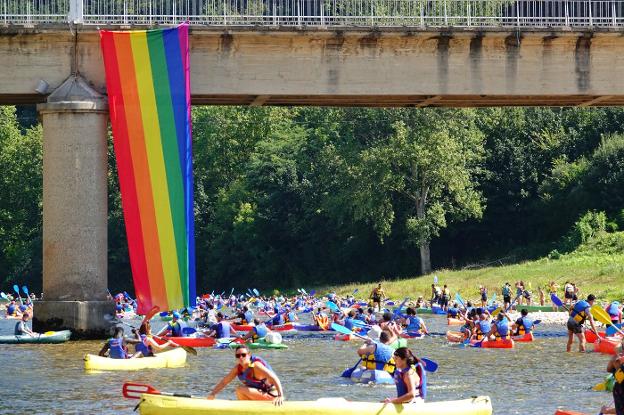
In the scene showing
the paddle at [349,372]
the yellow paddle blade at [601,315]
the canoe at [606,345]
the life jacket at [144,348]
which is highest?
the yellow paddle blade at [601,315]

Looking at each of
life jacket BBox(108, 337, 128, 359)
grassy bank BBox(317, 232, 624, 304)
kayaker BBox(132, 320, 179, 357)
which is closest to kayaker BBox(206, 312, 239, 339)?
→ kayaker BBox(132, 320, 179, 357)

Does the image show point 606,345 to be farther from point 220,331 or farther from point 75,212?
point 75,212

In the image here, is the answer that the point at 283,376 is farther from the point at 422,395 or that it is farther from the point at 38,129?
the point at 38,129

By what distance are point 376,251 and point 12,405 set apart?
175ft

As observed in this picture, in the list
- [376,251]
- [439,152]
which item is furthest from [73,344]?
[376,251]

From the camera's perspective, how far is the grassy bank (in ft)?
175

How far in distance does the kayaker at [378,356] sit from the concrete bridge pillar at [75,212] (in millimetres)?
10216

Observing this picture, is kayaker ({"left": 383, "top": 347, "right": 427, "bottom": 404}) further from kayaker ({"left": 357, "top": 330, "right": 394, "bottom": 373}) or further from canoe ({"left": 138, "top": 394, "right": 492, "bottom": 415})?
kayaker ({"left": 357, "top": 330, "right": 394, "bottom": 373})

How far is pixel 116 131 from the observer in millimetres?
32188

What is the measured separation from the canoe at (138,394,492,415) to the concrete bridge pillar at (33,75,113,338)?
1460 cm

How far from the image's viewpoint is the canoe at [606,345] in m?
30.9

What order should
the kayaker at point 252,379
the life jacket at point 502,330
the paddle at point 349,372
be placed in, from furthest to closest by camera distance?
the life jacket at point 502,330 → the paddle at point 349,372 → the kayaker at point 252,379

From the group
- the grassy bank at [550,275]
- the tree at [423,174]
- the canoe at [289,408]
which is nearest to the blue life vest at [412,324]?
the grassy bank at [550,275]

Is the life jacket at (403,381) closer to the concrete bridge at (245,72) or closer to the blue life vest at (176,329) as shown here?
the concrete bridge at (245,72)
